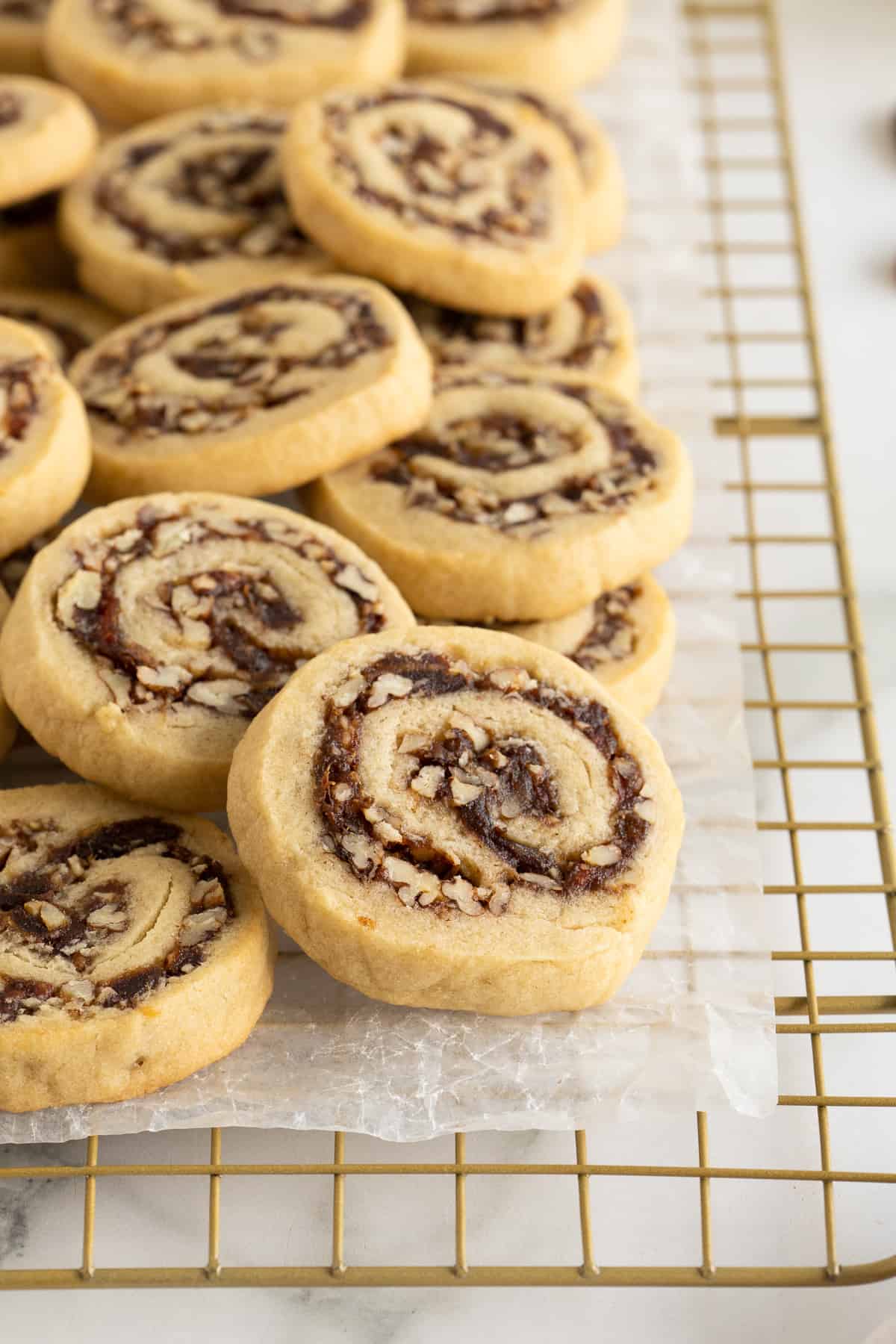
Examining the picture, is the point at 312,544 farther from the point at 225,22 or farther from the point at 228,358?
the point at 225,22

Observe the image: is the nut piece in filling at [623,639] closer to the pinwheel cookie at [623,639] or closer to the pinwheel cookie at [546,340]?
the pinwheel cookie at [623,639]

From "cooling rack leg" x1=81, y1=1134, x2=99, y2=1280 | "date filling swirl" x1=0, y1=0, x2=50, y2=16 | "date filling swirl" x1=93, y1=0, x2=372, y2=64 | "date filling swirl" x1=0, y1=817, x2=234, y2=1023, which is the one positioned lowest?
"cooling rack leg" x1=81, y1=1134, x2=99, y2=1280

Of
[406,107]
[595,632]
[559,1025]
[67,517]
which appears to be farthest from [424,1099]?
[406,107]

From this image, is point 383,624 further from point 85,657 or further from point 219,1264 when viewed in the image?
point 219,1264

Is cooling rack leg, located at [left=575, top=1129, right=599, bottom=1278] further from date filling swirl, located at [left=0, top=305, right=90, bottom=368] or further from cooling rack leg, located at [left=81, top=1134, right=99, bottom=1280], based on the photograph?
date filling swirl, located at [left=0, top=305, right=90, bottom=368]

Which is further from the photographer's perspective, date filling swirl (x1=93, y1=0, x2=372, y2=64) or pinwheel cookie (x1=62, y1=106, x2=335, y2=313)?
date filling swirl (x1=93, y1=0, x2=372, y2=64)

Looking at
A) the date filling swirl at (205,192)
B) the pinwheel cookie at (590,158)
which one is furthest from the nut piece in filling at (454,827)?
the pinwheel cookie at (590,158)

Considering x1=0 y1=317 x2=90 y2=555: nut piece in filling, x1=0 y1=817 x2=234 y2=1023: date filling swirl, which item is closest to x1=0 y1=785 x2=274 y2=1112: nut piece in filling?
x1=0 y1=817 x2=234 y2=1023: date filling swirl
